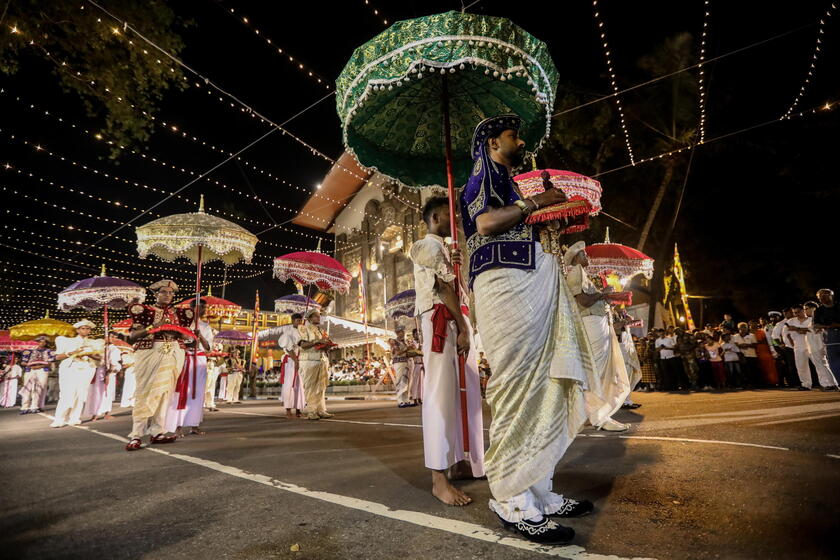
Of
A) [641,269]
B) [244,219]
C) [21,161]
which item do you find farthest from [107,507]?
[244,219]

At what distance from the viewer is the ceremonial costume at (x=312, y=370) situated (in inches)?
340

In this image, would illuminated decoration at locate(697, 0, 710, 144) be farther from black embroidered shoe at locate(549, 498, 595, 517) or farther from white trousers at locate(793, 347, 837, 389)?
black embroidered shoe at locate(549, 498, 595, 517)

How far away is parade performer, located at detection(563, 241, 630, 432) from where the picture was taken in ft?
14.6

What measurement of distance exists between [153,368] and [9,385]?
19934 mm

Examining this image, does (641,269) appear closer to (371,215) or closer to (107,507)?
(107,507)

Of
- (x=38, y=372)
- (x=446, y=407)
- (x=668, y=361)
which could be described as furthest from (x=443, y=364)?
(x=38, y=372)

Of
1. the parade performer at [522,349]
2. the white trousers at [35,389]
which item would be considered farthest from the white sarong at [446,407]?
the white trousers at [35,389]

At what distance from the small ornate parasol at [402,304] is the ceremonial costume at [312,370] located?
6.36 m

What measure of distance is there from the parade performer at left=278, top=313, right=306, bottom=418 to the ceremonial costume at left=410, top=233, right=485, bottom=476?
20.6 ft

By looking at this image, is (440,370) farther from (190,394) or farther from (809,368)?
(809,368)

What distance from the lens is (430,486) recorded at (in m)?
2.84

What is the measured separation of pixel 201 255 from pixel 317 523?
24.0 ft

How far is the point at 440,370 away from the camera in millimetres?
2881

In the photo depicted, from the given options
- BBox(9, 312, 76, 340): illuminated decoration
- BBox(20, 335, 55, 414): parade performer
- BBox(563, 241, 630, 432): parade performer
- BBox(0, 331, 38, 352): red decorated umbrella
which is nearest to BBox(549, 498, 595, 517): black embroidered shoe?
BBox(563, 241, 630, 432): parade performer
